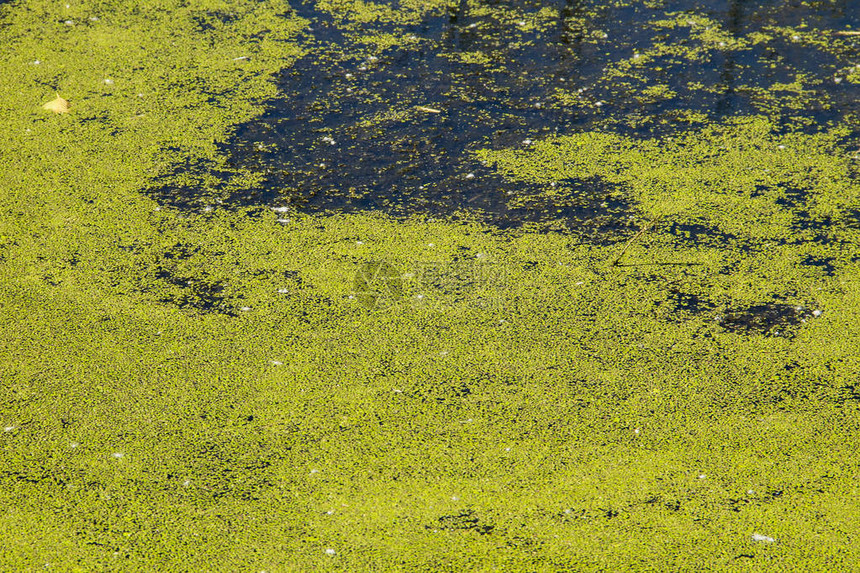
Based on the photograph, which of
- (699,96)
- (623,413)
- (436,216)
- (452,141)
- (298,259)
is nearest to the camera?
(623,413)

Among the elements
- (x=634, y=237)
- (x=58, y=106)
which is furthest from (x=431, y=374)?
(x=58, y=106)

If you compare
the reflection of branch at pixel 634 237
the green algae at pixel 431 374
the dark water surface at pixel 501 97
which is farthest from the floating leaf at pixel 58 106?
the reflection of branch at pixel 634 237

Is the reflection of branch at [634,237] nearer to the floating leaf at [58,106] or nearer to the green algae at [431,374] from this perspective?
the green algae at [431,374]

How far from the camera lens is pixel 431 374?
2.20 meters

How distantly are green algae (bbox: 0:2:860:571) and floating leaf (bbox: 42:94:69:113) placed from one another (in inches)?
4.4

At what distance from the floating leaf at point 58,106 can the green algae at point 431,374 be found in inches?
4.4

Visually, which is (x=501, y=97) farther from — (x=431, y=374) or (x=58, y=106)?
(x=58, y=106)

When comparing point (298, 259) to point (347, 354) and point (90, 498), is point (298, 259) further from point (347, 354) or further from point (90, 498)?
point (90, 498)

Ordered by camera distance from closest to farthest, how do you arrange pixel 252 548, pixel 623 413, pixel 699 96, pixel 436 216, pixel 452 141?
1. pixel 252 548
2. pixel 623 413
3. pixel 436 216
4. pixel 452 141
5. pixel 699 96

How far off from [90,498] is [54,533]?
4.1 inches

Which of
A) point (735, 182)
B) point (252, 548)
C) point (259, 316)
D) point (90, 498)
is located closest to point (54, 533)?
point (90, 498)

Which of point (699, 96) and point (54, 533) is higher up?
Answer: point (699, 96)

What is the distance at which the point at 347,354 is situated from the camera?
7.38 ft

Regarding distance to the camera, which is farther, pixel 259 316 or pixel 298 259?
pixel 298 259
